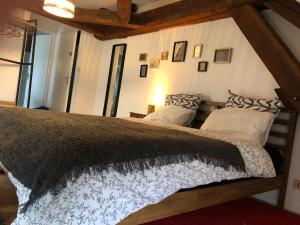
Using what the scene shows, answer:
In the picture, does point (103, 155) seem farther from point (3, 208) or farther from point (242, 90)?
point (242, 90)

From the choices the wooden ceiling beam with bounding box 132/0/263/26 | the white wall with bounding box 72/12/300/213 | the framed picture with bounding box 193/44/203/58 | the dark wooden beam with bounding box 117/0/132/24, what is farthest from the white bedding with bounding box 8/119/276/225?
the dark wooden beam with bounding box 117/0/132/24

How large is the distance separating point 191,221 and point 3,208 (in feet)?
4.23

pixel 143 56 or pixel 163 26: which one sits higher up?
pixel 163 26

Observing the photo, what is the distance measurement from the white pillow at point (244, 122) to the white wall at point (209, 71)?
38 centimetres

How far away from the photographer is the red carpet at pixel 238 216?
213cm

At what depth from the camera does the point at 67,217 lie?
1.24m

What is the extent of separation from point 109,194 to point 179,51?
3055mm

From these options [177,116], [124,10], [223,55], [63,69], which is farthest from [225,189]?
[63,69]

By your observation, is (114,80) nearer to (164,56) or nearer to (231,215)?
(164,56)

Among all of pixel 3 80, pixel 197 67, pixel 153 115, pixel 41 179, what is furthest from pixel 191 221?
pixel 3 80

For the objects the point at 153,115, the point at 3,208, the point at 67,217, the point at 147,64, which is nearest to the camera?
the point at 67,217

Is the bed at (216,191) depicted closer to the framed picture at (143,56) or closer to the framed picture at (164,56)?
the framed picture at (164,56)

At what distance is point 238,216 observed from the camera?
7.66 ft

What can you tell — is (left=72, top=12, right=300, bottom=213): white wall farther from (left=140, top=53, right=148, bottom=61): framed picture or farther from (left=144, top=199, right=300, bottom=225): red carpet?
(left=144, top=199, right=300, bottom=225): red carpet
